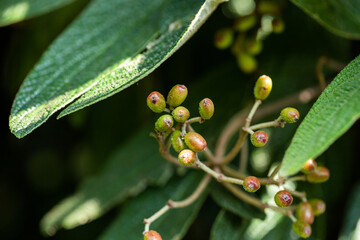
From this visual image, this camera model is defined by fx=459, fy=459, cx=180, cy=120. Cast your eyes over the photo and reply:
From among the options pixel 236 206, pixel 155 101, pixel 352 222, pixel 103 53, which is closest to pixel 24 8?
pixel 103 53

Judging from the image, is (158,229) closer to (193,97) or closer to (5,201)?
(193,97)

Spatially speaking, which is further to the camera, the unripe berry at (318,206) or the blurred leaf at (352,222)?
the blurred leaf at (352,222)

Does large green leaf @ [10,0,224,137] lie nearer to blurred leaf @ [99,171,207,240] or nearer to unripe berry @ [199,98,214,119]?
unripe berry @ [199,98,214,119]

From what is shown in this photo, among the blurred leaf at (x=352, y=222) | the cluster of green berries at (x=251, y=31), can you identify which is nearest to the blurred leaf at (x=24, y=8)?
the cluster of green berries at (x=251, y=31)

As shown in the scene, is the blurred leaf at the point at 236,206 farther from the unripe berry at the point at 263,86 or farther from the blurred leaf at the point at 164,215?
the unripe berry at the point at 263,86

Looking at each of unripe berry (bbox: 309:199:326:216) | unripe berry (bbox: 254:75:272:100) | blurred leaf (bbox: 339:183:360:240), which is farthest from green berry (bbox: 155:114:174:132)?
blurred leaf (bbox: 339:183:360:240)

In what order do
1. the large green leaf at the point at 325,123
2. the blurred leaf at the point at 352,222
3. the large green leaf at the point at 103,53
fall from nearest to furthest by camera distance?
1. the large green leaf at the point at 325,123
2. the large green leaf at the point at 103,53
3. the blurred leaf at the point at 352,222

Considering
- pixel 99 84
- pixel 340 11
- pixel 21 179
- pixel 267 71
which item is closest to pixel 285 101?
pixel 267 71
